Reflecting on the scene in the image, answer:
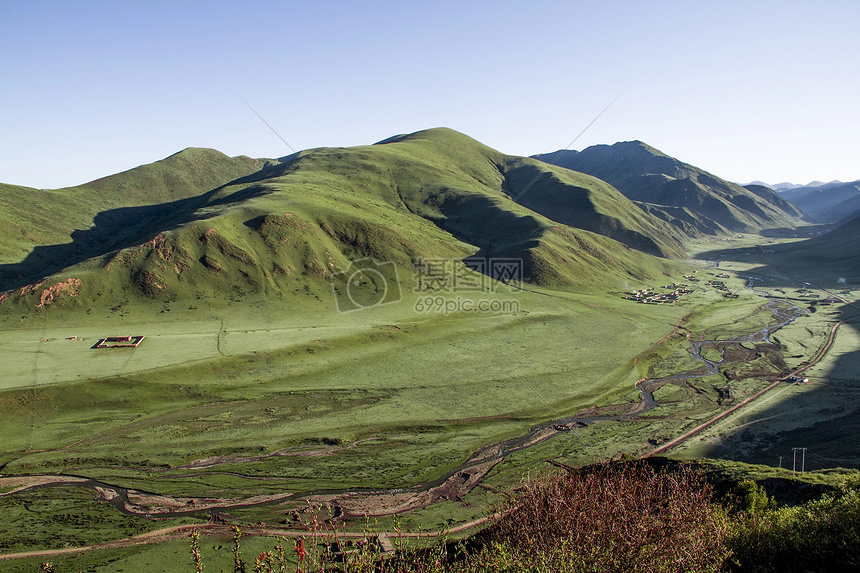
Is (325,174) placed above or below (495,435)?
above

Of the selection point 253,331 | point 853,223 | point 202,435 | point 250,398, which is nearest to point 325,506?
point 202,435

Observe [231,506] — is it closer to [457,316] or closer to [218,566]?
[218,566]

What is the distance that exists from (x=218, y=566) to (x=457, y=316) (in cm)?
6118

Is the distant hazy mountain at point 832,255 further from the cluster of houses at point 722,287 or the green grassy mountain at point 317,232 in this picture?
the green grassy mountain at point 317,232

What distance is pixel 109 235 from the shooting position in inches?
6024

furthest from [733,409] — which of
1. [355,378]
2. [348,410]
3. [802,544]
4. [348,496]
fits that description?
[355,378]

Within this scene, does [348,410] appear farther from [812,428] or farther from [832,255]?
[832,255]

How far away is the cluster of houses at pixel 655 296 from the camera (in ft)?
352

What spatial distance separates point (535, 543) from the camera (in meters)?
15.4

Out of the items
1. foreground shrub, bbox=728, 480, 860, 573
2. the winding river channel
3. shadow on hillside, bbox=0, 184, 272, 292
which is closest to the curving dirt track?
the winding river channel

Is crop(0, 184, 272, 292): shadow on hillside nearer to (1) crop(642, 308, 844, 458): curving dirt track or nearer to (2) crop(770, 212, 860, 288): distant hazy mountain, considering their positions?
(1) crop(642, 308, 844, 458): curving dirt track

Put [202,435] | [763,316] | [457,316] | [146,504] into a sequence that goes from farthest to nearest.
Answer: [763,316], [457,316], [202,435], [146,504]

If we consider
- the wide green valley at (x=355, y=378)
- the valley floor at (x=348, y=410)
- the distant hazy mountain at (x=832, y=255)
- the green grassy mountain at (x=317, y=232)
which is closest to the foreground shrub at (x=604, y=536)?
the wide green valley at (x=355, y=378)

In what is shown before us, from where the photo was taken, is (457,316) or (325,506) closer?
(325,506)
